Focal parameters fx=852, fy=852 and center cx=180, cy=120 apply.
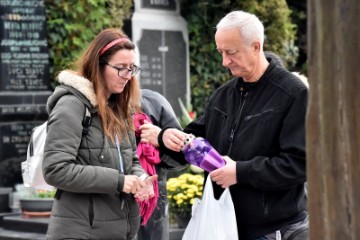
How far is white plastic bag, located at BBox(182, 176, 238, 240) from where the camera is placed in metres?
3.73

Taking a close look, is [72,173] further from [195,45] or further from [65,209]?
[195,45]

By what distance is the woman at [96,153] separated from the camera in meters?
3.83

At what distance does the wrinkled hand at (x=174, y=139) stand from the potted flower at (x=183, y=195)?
4.60 m

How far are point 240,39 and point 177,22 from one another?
870 cm

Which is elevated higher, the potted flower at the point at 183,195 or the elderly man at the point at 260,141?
the elderly man at the point at 260,141

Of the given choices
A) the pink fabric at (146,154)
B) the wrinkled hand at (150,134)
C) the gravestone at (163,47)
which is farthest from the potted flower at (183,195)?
the wrinkled hand at (150,134)

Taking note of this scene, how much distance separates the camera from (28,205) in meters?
8.79

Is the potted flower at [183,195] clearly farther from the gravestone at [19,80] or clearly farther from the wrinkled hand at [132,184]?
the wrinkled hand at [132,184]

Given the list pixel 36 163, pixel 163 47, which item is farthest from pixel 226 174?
pixel 163 47

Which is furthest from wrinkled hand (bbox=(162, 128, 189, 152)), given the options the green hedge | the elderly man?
the green hedge

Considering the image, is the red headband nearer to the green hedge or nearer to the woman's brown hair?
the woman's brown hair

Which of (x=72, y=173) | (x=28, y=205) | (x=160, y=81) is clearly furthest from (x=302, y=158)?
(x=160, y=81)

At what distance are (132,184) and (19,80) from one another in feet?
19.6

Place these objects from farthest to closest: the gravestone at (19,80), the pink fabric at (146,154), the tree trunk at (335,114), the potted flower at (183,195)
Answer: the gravestone at (19,80) < the potted flower at (183,195) < the pink fabric at (146,154) < the tree trunk at (335,114)
